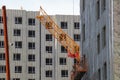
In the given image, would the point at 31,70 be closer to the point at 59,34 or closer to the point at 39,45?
the point at 39,45

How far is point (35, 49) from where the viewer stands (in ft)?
494

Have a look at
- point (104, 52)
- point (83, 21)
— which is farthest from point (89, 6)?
point (104, 52)

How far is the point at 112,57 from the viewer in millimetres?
70125

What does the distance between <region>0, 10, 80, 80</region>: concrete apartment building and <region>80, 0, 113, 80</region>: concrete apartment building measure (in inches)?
2312

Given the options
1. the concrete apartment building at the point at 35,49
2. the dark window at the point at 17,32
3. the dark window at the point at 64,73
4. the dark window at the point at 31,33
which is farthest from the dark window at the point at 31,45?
the dark window at the point at 64,73

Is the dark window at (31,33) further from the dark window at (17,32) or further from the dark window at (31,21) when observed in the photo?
the dark window at (17,32)

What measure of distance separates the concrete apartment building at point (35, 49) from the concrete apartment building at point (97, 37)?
2312 inches

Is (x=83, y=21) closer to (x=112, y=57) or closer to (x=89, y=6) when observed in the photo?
(x=89, y=6)

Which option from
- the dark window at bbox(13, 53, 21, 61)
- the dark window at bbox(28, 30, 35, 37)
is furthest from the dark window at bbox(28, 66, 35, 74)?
the dark window at bbox(28, 30, 35, 37)

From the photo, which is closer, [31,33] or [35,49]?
[35,49]

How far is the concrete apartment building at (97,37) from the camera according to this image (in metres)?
71.3

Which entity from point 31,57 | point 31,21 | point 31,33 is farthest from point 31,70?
point 31,21

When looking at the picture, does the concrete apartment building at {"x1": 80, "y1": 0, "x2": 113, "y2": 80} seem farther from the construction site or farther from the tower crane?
the construction site

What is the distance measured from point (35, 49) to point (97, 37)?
7264 centimetres
